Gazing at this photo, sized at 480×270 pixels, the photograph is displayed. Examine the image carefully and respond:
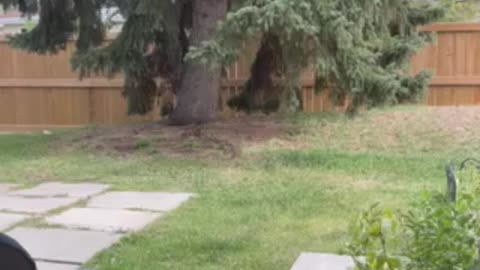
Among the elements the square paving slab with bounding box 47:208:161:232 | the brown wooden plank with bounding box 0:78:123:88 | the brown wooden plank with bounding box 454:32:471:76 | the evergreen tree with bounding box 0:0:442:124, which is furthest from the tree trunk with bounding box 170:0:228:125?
the brown wooden plank with bounding box 454:32:471:76

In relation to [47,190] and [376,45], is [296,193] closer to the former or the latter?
[47,190]

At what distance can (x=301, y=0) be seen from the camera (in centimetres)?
484

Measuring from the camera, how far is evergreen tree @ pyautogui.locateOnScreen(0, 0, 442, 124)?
5.07 metres

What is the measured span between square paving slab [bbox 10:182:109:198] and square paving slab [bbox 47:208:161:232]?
47cm

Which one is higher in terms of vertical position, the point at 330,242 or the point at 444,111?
the point at 444,111

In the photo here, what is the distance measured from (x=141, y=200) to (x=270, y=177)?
1096 mm

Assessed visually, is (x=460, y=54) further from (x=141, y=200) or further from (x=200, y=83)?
(x=141, y=200)

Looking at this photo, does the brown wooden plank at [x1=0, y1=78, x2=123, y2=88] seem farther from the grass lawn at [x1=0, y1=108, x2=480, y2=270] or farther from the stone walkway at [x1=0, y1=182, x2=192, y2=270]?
the stone walkway at [x1=0, y1=182, x2=192, y2=270]

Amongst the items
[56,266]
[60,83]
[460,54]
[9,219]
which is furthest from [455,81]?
[56,266]

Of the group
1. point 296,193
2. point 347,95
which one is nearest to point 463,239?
point 296,193

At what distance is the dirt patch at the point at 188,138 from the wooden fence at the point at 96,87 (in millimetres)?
1369

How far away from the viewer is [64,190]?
4.55m

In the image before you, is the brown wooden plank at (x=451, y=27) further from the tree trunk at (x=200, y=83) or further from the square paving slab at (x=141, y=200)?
the square paving slab at (x=141, y=200)

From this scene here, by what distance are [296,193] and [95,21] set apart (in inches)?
158
